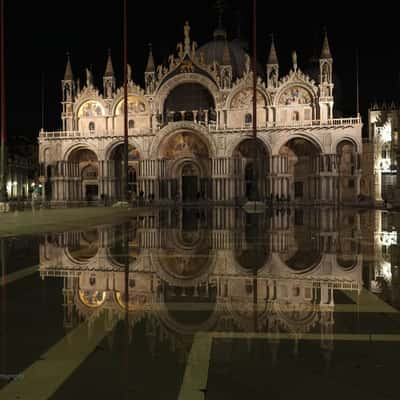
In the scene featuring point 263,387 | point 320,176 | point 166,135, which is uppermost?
point 166,135

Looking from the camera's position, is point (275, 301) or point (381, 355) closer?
point (381, 355)

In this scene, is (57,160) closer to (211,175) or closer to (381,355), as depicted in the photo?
(211,175)

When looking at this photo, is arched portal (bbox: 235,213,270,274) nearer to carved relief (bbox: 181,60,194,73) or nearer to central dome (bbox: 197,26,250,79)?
carved relief (bbox: 181,60,194,73)

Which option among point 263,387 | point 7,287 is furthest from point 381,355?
point 7,287

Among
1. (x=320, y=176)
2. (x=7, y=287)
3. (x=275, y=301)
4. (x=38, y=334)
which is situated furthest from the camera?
(x=320, y=176)

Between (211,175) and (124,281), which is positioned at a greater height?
(211,175)

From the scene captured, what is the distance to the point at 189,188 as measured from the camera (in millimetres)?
63156

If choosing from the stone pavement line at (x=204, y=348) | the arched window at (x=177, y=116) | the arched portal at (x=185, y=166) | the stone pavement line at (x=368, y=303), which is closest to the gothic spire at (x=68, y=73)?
the arched window at (x=177, y=116)

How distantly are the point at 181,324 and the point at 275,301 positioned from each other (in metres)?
1.96

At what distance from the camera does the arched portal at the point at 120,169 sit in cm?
6156

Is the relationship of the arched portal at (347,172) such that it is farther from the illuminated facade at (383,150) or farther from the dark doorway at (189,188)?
the dark doorway at (189,188)

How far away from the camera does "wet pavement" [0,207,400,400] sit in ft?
13.8

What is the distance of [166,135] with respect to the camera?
5856 cm

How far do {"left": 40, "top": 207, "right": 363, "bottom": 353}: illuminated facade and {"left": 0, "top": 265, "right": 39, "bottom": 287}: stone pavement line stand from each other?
0.27 meters
